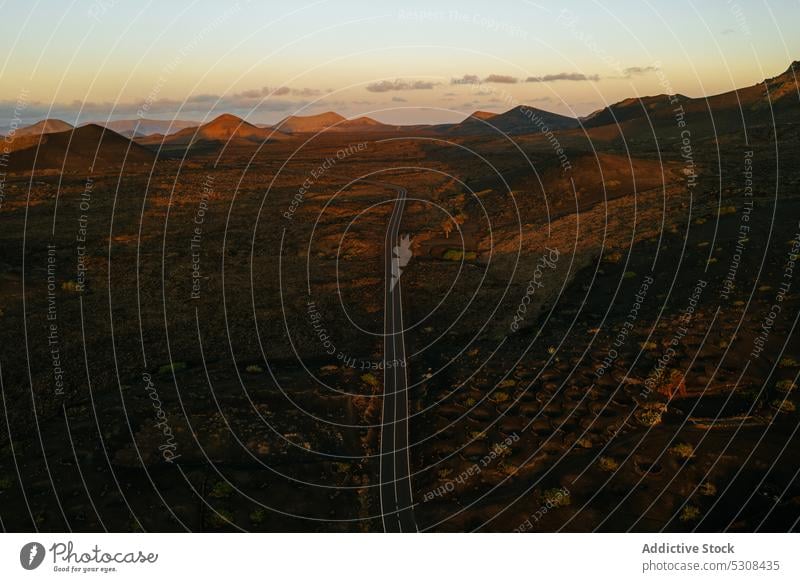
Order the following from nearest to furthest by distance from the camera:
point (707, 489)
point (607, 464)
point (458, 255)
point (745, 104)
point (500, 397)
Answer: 1. point (707, 489)
2. point (607, 464)
3. point (500, 397)
4. point (458, 255)
5. point (745, 104)

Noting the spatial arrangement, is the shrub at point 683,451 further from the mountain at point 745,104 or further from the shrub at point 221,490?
the mountain at point 745,104

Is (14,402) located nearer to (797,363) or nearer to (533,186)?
(797,363)

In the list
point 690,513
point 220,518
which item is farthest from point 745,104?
point 220,518

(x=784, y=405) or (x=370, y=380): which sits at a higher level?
(x=784, y=405)

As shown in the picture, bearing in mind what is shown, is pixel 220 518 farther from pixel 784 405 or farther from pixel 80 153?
pixel 80 153

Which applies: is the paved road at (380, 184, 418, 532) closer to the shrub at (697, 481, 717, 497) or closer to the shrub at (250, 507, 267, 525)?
the shrub at (250, 507, 267, 525)
